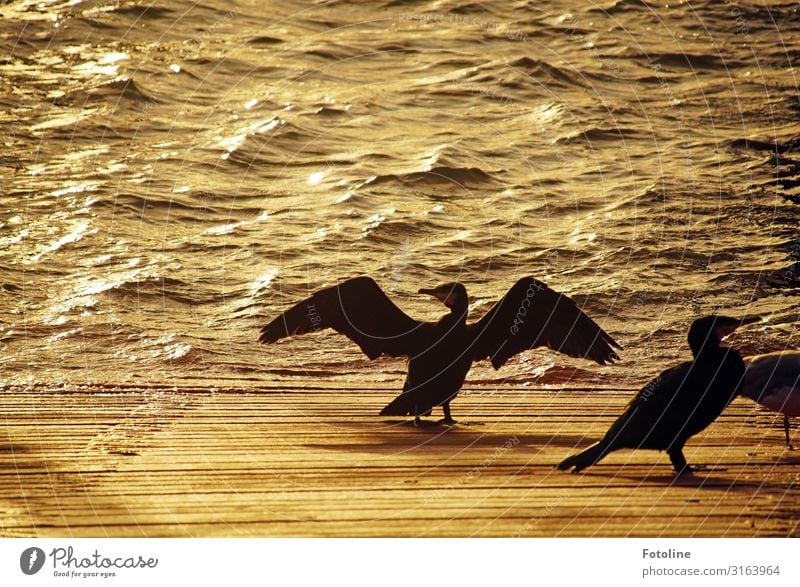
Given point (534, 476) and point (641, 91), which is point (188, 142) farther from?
point (534, 476)

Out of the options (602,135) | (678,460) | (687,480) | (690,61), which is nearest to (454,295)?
(678,460)

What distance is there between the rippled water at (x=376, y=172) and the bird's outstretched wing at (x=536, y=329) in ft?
5.98

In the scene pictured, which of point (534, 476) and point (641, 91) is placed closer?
point (534, 476)

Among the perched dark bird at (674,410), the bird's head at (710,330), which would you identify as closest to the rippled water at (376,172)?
the bird's head at (710,330)

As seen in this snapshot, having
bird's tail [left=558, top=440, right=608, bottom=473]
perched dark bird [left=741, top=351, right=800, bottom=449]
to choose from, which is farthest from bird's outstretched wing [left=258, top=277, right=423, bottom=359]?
perched dark bird [left=741, top=351, right=800, bottom=449]

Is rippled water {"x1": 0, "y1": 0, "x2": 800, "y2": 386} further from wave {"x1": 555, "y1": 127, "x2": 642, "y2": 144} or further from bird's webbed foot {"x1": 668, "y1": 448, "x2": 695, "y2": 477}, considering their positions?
bird's webbed foot {"x1": 668, "y1": 448, "x2": 695, "y2": 477}

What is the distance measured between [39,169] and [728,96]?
387 inches

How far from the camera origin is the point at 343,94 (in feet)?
55.4

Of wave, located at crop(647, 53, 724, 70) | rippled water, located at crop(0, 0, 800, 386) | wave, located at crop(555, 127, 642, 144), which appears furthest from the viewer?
wave, located at crop(647, 53, 724, 70)

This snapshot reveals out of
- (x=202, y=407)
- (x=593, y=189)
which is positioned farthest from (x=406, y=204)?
(x=202, y=407)

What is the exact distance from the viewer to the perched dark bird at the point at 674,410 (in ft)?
22.6

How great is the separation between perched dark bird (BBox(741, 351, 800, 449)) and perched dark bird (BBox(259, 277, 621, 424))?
0.93 metres

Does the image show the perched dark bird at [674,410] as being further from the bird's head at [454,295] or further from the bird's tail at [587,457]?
the bird's head at [454,295]

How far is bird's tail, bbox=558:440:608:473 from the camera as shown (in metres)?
6.90
